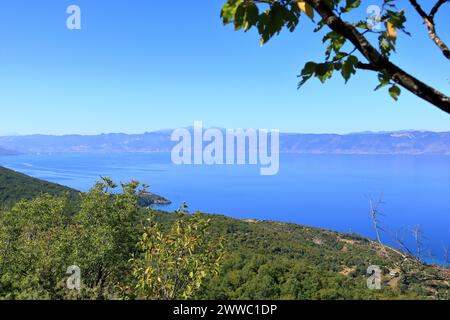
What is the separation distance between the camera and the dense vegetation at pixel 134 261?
22.7ft

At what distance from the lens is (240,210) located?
141m

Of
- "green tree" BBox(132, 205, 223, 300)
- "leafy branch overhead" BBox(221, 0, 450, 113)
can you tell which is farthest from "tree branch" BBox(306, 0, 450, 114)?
"green tree" BBox(132, 205, 223, 300)

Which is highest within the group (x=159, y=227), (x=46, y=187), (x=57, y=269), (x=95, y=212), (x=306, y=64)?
(x=306, y=64)

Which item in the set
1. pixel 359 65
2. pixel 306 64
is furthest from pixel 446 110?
pixel 306 64

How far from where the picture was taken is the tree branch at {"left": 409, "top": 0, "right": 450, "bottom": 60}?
1953mm

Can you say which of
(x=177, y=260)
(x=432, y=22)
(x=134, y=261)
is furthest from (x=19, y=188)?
(x=432, y=22)

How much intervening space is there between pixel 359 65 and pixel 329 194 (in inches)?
7010

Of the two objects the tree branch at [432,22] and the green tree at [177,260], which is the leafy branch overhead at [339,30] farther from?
the green tree at [177,260]

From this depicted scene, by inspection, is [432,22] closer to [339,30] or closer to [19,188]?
[339,30]

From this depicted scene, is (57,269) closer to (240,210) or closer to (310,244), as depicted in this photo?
(310,244)

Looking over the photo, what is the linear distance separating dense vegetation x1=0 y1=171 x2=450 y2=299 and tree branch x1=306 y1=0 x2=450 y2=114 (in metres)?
1.83

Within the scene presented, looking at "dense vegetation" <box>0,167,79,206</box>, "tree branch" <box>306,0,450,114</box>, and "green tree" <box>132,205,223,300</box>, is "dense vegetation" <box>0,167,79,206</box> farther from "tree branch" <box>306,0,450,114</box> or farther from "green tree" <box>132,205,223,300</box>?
"tree branch" <box>306,0,450,114</box>

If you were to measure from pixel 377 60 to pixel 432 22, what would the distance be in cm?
70
